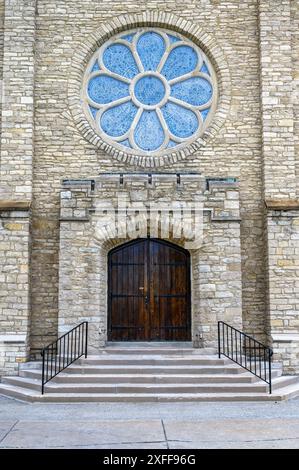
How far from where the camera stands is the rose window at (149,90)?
13008 mm

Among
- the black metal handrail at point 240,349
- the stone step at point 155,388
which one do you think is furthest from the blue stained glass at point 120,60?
the stone step at point 155,388

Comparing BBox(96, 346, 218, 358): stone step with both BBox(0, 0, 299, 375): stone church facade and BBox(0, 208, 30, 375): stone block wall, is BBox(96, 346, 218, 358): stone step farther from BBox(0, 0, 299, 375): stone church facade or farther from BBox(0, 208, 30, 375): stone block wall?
BBox(0, 208, 30, 375): stone block wall

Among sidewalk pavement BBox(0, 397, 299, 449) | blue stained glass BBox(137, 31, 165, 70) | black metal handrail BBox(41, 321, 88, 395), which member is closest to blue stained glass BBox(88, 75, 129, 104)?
blue stained glass BBox(137, 31, 165, 70)

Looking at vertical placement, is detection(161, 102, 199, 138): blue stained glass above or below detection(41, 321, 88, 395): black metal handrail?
above

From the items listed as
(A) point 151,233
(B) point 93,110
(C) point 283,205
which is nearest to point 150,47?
(B) point 93,110

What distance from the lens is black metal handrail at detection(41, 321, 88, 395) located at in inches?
426

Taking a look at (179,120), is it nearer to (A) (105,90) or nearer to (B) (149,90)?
(B) (149,90)

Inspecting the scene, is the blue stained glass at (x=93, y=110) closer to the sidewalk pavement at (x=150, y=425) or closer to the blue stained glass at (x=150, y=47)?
the blue stained glass at (x=150, y=47)

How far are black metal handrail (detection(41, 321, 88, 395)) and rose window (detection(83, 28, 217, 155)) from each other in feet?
14.4

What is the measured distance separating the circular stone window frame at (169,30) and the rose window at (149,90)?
0.44 ft

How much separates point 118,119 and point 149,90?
3.29ft

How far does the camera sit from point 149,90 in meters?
13.2
